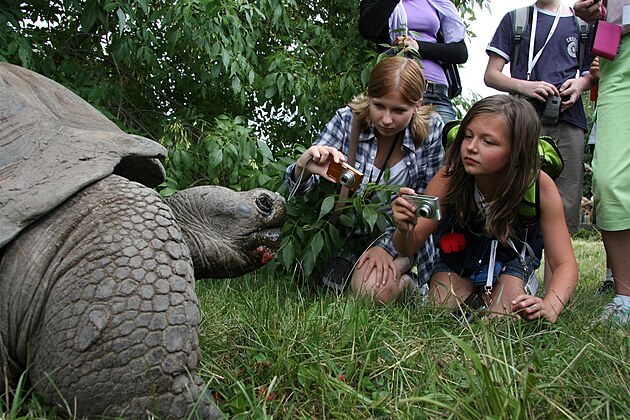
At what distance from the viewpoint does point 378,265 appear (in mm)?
2766

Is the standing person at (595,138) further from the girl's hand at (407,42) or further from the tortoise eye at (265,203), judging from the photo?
the tortoise eye at (265,203)

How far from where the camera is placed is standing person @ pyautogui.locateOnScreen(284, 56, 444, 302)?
2713 mm

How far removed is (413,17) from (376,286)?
146 centimetres

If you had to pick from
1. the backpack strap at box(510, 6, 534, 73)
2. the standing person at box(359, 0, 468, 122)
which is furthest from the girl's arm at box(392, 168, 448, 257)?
the backpack strap at box(510, 6, 534, 73)

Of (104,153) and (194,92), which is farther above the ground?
(104,153)

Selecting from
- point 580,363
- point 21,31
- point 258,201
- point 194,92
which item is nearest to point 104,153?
point 258,201

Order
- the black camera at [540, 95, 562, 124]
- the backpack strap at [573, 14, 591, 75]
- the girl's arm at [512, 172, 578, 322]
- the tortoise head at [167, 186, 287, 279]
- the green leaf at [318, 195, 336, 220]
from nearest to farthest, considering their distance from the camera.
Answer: the tortoise head at [167, 186, 287, 279] → the girl's arm at [512, 172, 578, 322] → the green leaf at [318, 195, 336, 220] → the black camera at [540, 95, 562, 124] → the backpack strap at [573, 14, 591, 75]

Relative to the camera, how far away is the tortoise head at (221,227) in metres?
1.99

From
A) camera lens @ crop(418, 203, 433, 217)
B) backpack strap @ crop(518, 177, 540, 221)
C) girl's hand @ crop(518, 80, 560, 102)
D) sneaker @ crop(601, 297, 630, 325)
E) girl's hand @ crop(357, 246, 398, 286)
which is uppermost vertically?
girl's hand @ crop(518, 80, 560, 102)

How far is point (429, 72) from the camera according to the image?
130 inches

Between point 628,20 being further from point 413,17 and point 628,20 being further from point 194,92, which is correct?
point 194,92

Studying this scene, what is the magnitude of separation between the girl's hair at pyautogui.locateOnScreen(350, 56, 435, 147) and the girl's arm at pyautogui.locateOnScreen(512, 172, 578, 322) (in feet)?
2.04

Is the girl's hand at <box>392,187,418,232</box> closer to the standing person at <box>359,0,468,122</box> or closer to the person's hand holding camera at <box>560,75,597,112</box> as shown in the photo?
the standing person at <box>359,0,468,122</box>

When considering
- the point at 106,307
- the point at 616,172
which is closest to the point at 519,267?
the point at 616,172
